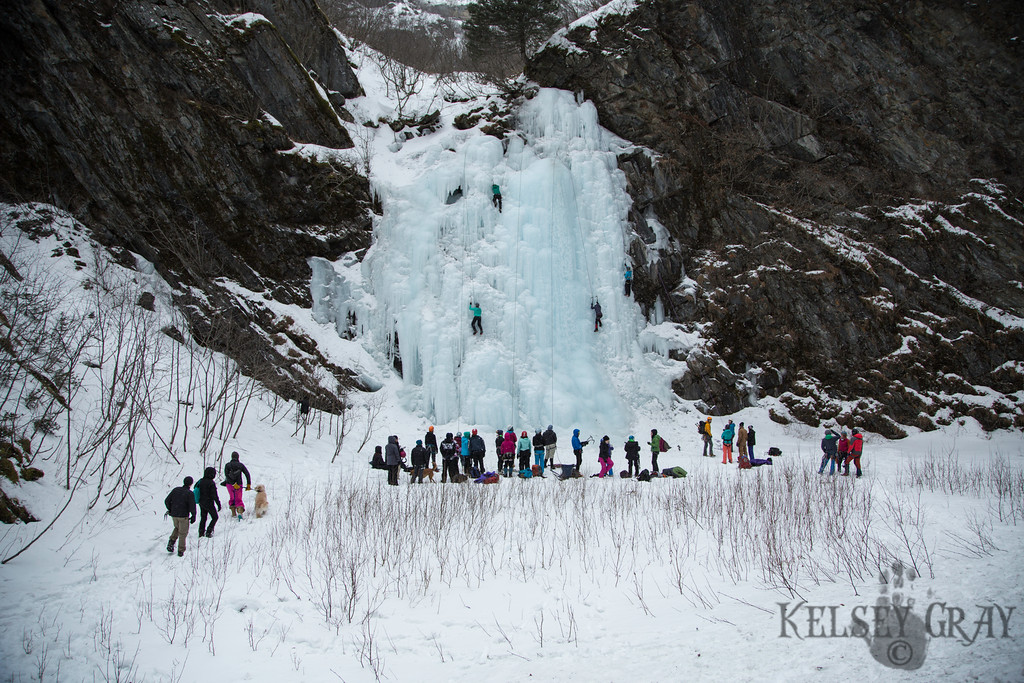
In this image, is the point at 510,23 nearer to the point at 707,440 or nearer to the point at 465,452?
the point at 707,440

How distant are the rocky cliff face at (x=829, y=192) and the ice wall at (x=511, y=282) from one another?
1.47m

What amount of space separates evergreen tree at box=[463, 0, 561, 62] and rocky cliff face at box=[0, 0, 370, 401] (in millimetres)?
9734

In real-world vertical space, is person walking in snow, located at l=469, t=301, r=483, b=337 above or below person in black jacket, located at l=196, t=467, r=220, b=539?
above

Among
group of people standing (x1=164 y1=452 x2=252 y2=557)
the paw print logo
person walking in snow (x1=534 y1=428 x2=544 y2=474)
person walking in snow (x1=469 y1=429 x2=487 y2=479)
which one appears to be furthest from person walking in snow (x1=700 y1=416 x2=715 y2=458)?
group of people standing (x1=164 y1=452 x2=252 y2=557)

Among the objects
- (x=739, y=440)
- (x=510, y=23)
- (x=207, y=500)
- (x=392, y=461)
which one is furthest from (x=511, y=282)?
(x=510, y=23)

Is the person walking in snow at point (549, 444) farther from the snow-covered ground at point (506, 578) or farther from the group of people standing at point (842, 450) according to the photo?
the group of people standing at point (842, 450)

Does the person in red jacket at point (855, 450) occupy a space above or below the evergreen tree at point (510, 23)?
below

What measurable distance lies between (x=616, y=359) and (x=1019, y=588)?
13.9m

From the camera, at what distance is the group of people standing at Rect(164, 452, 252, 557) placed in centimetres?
713

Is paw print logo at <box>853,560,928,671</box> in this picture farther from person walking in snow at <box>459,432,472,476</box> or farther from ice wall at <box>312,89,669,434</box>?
ice wall at <box>312,89,669,434</box>

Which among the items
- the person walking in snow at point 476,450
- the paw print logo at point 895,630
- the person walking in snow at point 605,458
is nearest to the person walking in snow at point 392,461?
the person walking in snow at point 476,450

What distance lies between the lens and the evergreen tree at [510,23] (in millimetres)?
24359

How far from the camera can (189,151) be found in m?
16.9

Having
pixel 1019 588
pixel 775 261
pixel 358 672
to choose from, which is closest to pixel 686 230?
Result: pixel 775 261
